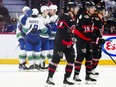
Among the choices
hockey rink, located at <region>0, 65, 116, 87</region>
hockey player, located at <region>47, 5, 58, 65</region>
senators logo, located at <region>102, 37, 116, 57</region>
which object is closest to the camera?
hockey rink, located at <region>0, 65, 116, 87</region>

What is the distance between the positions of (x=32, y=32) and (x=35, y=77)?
1363 mm

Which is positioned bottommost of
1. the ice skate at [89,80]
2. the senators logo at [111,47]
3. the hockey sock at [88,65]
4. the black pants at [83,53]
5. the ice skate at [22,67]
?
the ice skate at [22,67]

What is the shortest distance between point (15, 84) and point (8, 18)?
16.1 ft

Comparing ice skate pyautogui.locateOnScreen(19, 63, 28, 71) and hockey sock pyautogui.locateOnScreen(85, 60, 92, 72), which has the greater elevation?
hockey sock pyautogui.locateOnScreen(85, 60, 92, 72)

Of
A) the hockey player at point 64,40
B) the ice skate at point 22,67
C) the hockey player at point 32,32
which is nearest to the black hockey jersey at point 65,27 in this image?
the hockey player at point 64,40

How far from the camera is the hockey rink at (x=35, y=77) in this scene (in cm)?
823

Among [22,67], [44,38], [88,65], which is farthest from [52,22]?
[88,65]

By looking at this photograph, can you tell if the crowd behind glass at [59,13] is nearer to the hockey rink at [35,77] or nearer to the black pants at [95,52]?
the hockey rink at [35,77]

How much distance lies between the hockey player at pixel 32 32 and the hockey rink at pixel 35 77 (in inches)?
17.6

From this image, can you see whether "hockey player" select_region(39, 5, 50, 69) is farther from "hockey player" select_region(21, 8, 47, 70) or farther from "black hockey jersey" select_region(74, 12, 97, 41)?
"black hockey jersey" select_region(74, 12, 97, 41)

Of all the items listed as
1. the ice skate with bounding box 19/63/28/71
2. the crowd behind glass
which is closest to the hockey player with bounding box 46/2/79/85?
the ice skate with bounding box 19/63/28/71

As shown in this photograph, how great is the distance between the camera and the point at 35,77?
372 inches

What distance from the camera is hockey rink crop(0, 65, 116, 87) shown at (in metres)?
8.23

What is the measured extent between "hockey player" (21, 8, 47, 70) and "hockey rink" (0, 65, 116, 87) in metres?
0.45
